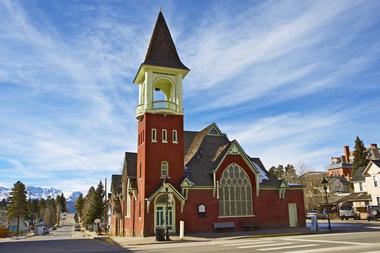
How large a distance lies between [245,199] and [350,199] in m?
32.0

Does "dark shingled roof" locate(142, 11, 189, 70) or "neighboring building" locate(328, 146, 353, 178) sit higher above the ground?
"dark shingled roof" locate(142, 11, 189, 70)

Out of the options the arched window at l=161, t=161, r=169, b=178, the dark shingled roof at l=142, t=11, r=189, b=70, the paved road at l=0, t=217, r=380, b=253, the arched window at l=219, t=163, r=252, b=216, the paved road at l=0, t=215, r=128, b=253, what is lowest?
the paved road at l=0, t=215, r=128, b=253

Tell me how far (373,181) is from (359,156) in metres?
25.1

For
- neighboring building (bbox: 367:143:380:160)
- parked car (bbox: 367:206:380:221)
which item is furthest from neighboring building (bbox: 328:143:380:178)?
parked car (bbox: 367:206:380:221)

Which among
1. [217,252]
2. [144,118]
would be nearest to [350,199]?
[144,118]

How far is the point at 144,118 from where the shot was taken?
107 feet

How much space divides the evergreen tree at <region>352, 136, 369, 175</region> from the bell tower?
57.1m

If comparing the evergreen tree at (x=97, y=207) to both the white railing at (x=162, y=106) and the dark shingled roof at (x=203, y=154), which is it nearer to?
the dark shingled roof at (x=203, y=154)

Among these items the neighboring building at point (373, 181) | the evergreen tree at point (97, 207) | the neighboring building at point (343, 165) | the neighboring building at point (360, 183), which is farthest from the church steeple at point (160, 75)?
the neighboring building at point (343, 165)

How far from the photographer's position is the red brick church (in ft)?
101

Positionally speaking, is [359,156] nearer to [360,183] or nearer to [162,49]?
[360,183]

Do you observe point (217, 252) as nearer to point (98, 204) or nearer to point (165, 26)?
point (165, 26)

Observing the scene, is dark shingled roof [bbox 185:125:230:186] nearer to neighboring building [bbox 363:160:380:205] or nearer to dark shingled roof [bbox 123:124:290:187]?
dark shingled roof [bbox 123:124:290:187]

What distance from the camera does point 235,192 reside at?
33469mm
